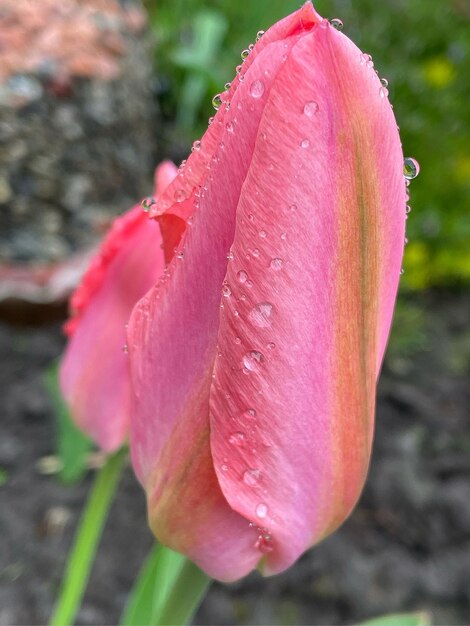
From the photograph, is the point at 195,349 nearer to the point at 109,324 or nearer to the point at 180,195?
the point at 180,195

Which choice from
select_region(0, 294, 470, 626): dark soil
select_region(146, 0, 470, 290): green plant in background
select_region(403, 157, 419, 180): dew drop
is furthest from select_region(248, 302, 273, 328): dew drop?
select_region(146, 0, 470, 290): green plant in background

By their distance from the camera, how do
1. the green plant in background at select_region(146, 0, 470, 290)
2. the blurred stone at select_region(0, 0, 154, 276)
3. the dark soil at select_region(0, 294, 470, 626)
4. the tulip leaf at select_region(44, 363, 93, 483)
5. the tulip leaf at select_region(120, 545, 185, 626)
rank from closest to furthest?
the tulip leaf at select_region(120, 545, 185, 626), the tulip leaf at select_region(44, 363, 93, 483), the dark soil at select_region(0, 294, 470, 626), the blurred stone at select_region(0, 0, 154, 276), the green plant in background at select_region(146, 0, 470, 290)

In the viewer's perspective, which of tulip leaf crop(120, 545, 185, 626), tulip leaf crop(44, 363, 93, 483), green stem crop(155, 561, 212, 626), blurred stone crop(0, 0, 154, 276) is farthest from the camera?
blurred stone crop(0, 0, 154, 276)

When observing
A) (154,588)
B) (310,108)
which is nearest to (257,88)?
(310,108)

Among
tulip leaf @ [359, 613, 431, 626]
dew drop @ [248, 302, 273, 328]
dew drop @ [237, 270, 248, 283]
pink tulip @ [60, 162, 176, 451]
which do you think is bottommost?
tulip leaf @ [359, 613, 431, 626]

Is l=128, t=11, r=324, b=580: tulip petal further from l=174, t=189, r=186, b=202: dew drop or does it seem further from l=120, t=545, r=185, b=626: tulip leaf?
l=120, t=545, r=185, b=626: tulip leaf

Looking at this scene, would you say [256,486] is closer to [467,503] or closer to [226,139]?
[226,139]

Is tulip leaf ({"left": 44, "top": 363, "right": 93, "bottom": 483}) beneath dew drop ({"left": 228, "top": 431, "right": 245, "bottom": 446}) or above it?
beneath

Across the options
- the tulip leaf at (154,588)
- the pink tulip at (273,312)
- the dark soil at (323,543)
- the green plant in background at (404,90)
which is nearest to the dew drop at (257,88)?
the pink tulip at (273,312)
